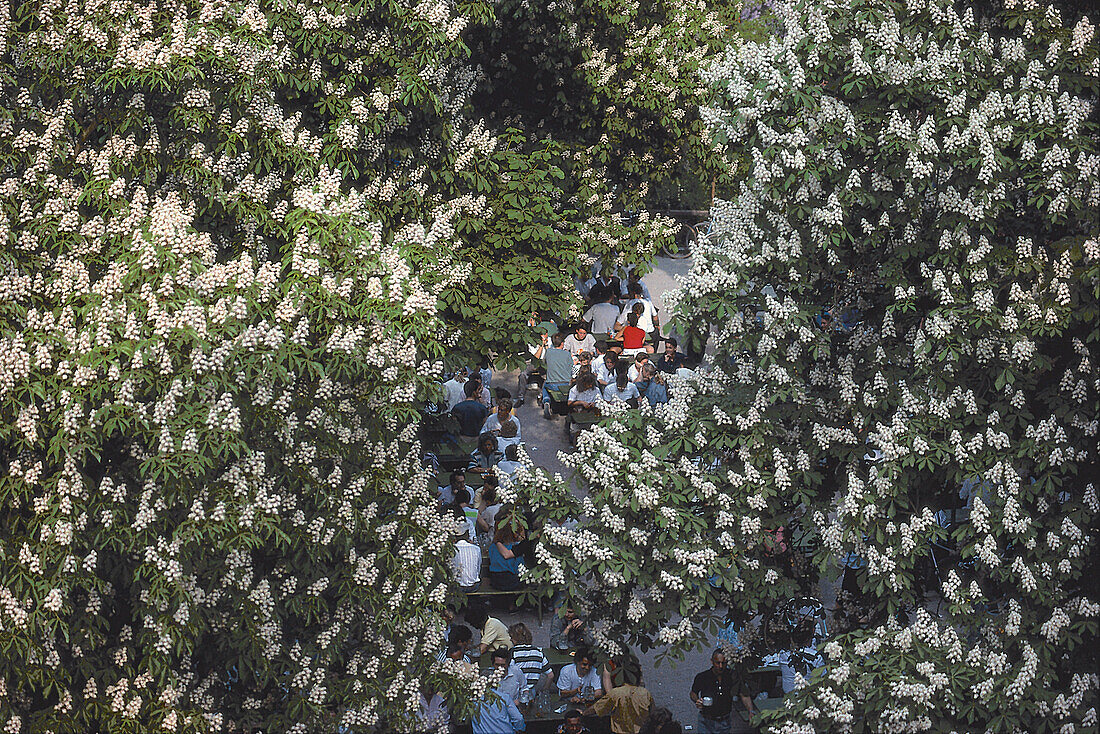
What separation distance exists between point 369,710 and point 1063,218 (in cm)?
680

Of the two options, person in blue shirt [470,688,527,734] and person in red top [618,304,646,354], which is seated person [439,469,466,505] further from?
person in red top [618,304,646,354]

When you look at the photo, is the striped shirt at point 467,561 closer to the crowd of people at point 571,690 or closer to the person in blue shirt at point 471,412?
the crowd of people at point 571,690

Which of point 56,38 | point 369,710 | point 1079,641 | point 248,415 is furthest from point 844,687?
point 56,38

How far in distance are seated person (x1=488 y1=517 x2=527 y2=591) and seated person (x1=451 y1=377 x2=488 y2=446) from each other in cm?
272

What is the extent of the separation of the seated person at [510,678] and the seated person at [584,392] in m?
6.41

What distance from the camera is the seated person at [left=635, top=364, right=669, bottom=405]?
17.9 m

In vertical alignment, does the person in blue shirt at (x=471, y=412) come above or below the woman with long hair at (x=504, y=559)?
above

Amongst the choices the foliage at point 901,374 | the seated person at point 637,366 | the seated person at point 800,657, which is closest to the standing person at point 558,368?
the seated person at point 637,366

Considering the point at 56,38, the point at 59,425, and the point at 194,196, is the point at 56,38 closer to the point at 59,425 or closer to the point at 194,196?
the point at 194,196

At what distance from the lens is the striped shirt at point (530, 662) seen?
40.9 feet

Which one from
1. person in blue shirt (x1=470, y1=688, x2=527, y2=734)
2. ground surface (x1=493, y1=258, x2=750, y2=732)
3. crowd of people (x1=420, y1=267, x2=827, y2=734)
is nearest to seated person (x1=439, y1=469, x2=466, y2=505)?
crowd of people (x1=420, y1=267, x2=827, y2=734)

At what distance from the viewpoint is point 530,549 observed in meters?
14.5

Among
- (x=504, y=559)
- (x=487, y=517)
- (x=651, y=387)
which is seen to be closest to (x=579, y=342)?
(x=651, y=387)

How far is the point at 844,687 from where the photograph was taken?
31.8 ft
